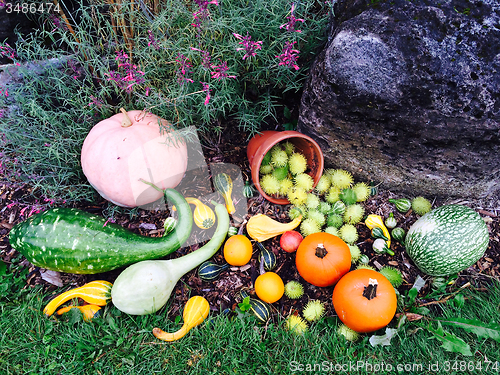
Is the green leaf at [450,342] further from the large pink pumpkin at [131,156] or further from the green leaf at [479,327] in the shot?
the large pink pumpkin at [131,156]

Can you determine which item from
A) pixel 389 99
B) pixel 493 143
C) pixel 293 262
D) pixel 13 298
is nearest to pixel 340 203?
pixel 293 262

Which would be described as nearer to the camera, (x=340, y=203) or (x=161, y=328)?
(x=161, y=328)

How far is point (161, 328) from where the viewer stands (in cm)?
240

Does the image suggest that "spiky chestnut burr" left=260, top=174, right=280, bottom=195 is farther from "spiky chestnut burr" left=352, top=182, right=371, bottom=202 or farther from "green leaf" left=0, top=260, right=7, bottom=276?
"green leaf" left=0, top=260, right=7, bottom=276

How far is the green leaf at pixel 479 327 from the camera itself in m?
2.18

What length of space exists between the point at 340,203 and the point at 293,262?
0.65m

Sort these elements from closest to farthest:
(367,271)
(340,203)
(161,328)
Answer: (367,271)
(161,328)
(340,203)

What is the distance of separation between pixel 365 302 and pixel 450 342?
0.64 m

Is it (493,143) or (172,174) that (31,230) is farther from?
(493,143)

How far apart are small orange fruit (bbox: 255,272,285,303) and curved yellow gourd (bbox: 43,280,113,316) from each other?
45.4 inches

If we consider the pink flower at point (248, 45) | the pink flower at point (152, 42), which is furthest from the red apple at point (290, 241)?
the pink flower at point (152, 42)

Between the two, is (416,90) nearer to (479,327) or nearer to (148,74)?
(479,327)

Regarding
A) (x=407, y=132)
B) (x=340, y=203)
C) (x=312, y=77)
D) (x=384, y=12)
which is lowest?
(x=340, y=203)

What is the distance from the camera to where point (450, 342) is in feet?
6.99
